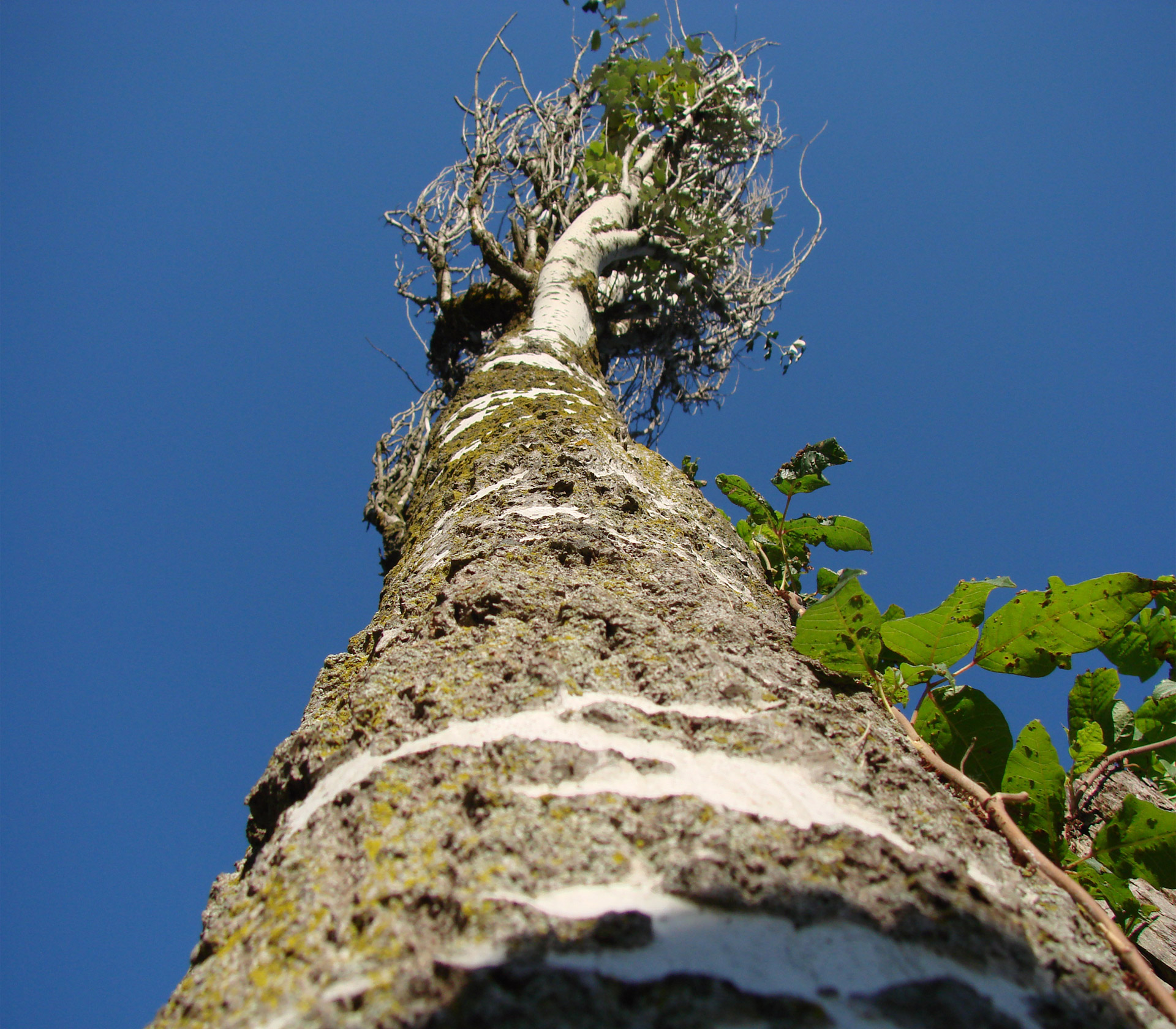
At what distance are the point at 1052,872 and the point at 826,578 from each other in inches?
→ 31.7

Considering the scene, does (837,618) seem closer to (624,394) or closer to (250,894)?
(250,894)

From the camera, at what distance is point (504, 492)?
155 centimetres

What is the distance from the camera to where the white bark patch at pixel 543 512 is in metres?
1.41

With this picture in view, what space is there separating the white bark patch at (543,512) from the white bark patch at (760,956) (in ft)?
2.78

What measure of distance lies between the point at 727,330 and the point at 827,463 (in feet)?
13.0

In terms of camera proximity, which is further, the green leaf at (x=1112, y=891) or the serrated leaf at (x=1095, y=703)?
the serrated leaf at (x=1095, y=703)

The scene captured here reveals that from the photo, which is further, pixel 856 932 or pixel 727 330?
pixel 727 330

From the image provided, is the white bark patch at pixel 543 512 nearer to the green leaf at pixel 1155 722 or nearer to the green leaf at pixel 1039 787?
the green leaf at pixel 1039 787

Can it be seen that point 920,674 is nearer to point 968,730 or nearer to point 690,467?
point 968,730

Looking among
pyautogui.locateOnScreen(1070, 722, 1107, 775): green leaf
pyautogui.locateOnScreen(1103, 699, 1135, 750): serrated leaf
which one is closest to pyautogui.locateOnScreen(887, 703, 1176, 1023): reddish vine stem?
pyautogui.locateOnScreen(1070, 722, 1107, 775): green leaf

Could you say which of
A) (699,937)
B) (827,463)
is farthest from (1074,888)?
(827,463)

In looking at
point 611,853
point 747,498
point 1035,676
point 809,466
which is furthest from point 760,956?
point 747,498

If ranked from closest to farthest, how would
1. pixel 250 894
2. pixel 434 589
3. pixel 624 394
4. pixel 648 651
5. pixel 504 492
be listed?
pixel 250 894 < pixel 648 651 < pixel 434 589 < pixel 504 492 < pixel 624 394

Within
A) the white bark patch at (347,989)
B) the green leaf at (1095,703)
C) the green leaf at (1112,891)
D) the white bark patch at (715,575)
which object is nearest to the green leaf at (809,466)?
the white bark patch at (715,575)
